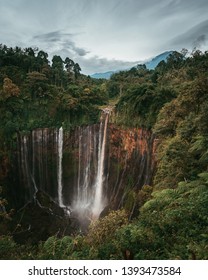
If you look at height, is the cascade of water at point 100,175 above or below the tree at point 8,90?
below

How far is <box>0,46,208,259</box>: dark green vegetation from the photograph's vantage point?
5.34 meters

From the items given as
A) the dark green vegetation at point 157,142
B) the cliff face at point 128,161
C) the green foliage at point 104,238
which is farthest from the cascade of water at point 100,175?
the green foliage at point 104,238

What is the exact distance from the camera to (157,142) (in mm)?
16516

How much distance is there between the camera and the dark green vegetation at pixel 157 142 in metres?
5.34

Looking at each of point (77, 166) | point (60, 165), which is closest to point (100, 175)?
point (77, 166)

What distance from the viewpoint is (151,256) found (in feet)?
16.0

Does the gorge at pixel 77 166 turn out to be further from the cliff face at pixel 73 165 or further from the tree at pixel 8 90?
the tree at pixel 8 90

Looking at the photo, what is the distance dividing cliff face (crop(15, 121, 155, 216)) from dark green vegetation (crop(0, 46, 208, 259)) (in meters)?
0.94

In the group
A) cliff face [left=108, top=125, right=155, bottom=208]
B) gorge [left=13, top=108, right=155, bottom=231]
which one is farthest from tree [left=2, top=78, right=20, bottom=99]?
cliff face [left=108, top=125, right=155, bottom=208]

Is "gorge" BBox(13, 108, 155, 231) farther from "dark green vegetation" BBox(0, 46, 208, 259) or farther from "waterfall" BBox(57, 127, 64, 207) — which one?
"dark green vegetation" BBox(0, 46, 208, 259)

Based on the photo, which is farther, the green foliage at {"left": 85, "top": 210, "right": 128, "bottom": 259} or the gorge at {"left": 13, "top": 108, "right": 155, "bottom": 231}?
the gorge at {"left": 13, "top": 108, "right": 155, "bottom": 231}

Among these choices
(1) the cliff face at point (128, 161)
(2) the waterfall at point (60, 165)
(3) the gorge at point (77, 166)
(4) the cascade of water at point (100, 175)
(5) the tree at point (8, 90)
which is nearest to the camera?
(1) the cliff face at point (128, 161)

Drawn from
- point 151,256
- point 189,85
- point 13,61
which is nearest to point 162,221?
point 151,256

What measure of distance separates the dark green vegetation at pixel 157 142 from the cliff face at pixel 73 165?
0.94m
